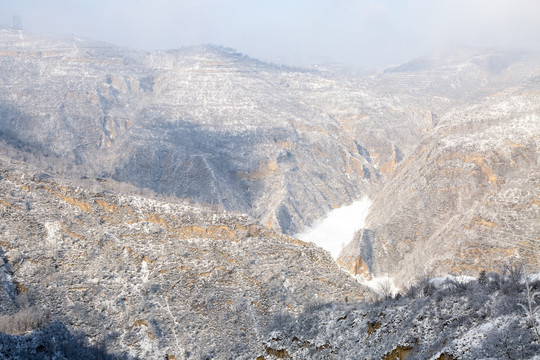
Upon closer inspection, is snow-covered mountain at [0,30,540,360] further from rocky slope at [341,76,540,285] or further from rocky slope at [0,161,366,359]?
rocky slope at [341,76,540,285]

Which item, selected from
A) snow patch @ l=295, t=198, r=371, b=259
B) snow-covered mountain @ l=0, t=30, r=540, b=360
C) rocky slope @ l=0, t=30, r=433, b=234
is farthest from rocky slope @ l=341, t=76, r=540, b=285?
rocky slope @ l=0, t=30, r=433, b=234

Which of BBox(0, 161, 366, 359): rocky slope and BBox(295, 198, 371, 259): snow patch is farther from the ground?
BBox(0, 161, 366, 359): rocky slope

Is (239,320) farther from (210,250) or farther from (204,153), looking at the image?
(204,153)

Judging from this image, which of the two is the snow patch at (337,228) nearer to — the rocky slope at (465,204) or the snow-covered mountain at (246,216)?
the snow-covered mountain at (246,216)

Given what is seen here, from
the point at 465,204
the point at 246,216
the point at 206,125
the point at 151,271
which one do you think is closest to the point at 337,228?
the point at 465,204

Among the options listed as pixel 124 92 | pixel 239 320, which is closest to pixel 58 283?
pixel 239 320

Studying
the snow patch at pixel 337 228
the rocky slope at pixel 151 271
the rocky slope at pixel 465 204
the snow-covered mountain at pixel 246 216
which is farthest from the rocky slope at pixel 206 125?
the rocky slope at pixel 151 271
